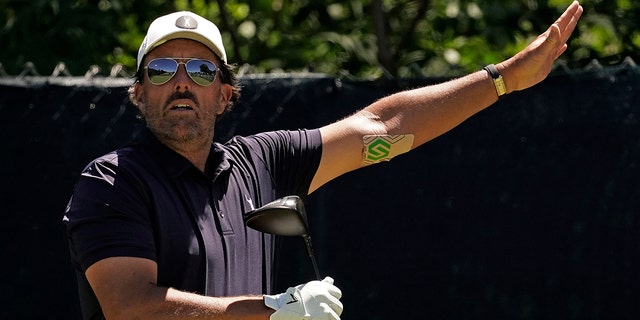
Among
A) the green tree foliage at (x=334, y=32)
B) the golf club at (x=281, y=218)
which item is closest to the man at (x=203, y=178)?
the golf club at (x=281, y=218)

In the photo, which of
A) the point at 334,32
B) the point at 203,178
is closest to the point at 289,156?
the point at 203,178

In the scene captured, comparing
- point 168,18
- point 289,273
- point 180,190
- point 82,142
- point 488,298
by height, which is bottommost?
point 488,298

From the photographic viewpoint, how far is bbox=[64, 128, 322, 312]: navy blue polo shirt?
3.54m

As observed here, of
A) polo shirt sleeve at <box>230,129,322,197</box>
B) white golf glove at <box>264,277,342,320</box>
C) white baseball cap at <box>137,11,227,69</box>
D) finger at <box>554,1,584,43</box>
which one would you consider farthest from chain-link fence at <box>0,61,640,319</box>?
white golf glove at <box>264,277,342,320</box>

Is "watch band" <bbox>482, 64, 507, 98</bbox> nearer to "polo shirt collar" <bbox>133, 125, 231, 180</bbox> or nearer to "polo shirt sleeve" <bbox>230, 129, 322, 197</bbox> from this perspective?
"polo shirt sleeve" <bbox>230, 129, 322, 197</bbox>

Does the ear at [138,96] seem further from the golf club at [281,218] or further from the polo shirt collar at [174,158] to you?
the golf club at [281,218]

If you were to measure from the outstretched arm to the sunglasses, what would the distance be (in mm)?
630

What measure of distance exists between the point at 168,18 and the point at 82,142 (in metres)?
1.72

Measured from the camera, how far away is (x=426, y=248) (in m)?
5.61

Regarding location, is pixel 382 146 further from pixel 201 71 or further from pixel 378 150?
pixel 201 71

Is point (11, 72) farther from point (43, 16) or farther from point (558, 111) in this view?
point (558, 111)

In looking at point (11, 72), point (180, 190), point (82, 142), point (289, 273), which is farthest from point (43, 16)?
point (180, 190)

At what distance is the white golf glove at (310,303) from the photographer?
10.8 feet

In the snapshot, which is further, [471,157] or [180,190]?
[471,157]
